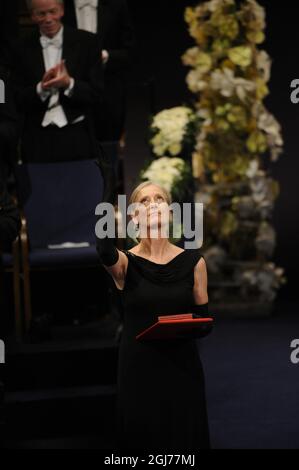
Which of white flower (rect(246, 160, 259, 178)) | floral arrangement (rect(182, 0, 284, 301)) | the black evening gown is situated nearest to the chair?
Answer: floral arrangement (rect(182, 0, 284, 301))

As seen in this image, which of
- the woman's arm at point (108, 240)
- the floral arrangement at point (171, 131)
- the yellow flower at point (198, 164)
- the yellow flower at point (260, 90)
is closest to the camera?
the woman's arm at point (108, 240)

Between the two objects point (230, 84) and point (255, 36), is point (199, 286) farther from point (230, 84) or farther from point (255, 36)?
point (255, 36)

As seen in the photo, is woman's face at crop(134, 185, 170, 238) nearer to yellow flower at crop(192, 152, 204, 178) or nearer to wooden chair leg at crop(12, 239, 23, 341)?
wooden chair leg at crop(12, 239, 23, 341)

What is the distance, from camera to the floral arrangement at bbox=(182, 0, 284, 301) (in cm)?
820

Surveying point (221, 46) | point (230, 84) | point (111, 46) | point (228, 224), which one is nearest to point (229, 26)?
point (221, 46)

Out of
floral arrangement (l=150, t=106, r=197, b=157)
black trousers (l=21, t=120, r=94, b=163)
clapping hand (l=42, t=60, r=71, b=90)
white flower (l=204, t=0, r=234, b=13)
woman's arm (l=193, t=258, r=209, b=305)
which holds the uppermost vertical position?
white flower (l=204, t=0, r=234, b=13)

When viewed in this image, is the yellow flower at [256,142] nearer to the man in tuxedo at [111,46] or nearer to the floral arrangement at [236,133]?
the floral arrangement at [236,133]

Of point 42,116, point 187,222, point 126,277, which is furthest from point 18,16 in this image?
point 126,277

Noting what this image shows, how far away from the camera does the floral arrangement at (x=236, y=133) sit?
26.9 feet

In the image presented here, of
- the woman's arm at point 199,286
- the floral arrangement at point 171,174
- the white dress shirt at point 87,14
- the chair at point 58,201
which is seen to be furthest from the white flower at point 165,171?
the woman's arm at point 199,286

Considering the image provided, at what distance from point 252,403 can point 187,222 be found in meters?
1.38

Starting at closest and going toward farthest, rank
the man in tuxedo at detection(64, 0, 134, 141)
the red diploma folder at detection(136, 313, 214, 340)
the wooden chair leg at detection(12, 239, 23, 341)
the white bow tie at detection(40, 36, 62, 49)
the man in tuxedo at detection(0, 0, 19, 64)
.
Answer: the red diploma folder at detection(136, 313, 214, 340) → the wooden chair leg at detection(12, 239, 23, 341) → the white bow tie at detection(40, 36, 62, 49) → the man in tuxedo at detection(0, 0, 19, 64) → the man in tuxedo at detection(64, 0, 134, 141)

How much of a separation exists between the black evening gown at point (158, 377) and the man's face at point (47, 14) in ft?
8.19

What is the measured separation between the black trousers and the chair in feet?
0.14
